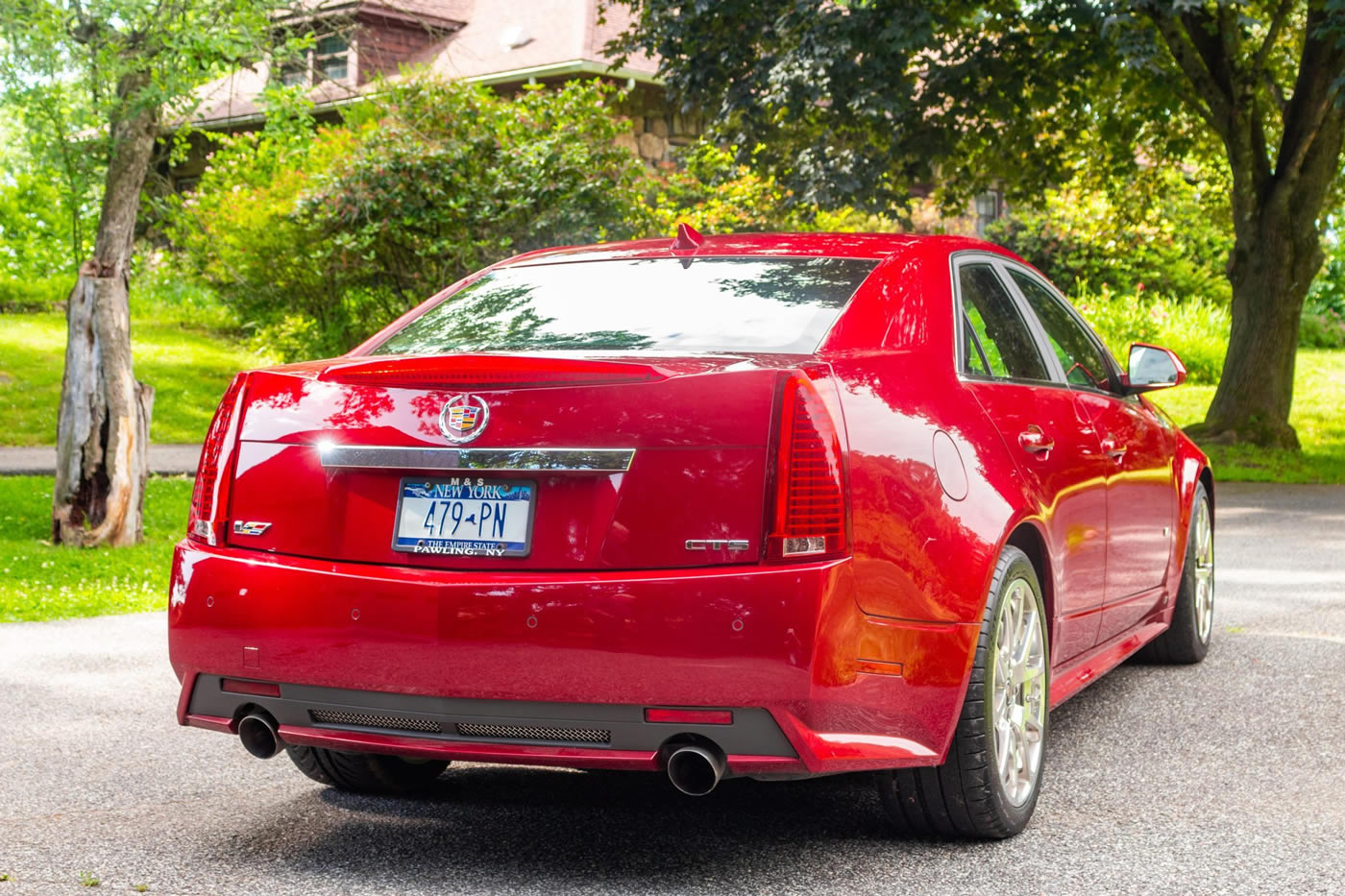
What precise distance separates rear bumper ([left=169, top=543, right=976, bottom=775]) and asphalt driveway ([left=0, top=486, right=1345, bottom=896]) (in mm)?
363

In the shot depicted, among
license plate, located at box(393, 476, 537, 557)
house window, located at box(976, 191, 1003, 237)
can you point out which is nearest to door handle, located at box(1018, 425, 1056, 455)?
license plate, located at box(393, 476, 537, 557)

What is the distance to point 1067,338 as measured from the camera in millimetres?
5512

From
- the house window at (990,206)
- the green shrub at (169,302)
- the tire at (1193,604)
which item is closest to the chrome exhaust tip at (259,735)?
the tire at (1193,604)

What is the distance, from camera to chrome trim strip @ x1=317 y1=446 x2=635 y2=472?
3.55m

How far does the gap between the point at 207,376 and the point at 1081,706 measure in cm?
1827

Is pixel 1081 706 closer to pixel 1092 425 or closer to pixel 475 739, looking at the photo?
pixel 1092 425

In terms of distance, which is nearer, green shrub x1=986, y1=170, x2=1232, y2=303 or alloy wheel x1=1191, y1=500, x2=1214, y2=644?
alloy wheel x1=1191, y1=500, x2=1214, y2=644

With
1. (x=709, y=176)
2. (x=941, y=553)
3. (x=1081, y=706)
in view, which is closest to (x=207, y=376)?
(x=709, y=176)

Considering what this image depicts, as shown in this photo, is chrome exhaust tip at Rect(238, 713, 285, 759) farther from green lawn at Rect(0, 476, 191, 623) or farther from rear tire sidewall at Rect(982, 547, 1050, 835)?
green lawn at Rect(0, 476, 191, 623)

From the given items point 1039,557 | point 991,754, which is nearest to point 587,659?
point 991,754

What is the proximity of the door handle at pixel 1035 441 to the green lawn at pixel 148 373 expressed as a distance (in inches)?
608

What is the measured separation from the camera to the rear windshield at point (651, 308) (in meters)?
4.10

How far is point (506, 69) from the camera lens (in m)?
27.7

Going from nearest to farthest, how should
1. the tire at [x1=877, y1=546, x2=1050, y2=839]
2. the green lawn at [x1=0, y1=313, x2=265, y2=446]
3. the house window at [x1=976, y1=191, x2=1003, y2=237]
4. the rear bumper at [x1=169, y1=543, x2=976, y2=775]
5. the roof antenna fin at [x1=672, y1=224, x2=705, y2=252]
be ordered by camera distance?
the rear bumper at [x1=169, y1=543, x2=976, y2=775], the tire at [x1=877, y1=546, x2=1050, y2=839], the roof antenna fin at [x1=672, y1=224, x2=705, y2=252], the green lawn at [x1=0, y1=313, x2=265, y2=446], the house window at [x1=976, y1=191, x2=1003, y2=237]
